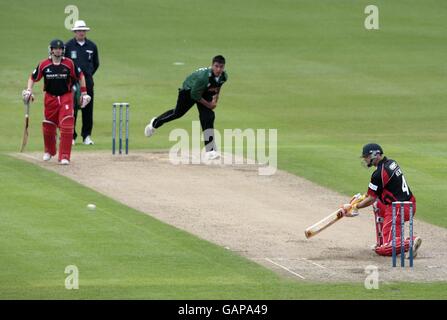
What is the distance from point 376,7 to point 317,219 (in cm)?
2953

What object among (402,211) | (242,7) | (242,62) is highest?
(242,7)

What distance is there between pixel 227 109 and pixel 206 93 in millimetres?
9542

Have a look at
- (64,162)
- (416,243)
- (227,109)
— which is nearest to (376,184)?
(416,243)

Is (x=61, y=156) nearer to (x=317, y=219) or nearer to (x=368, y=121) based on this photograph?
(x=317, y=219)

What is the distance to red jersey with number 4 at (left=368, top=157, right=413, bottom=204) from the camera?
1658 centimetres

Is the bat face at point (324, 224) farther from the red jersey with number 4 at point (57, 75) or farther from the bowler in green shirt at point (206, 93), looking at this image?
the red jersey with number 4 at point (57, 75)

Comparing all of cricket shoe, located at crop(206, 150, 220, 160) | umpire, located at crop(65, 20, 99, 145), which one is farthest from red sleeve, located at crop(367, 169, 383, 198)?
umpire, located at crop(65, 20, 99, 145)

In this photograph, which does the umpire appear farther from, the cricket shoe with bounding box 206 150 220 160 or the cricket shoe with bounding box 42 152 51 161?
the cricket shoe with bounding box 206 150 220 160

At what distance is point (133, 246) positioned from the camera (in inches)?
650

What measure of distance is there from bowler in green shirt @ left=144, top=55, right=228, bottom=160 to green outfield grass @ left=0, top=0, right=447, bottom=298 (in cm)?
161

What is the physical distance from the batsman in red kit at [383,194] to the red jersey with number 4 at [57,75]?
7.35 m
